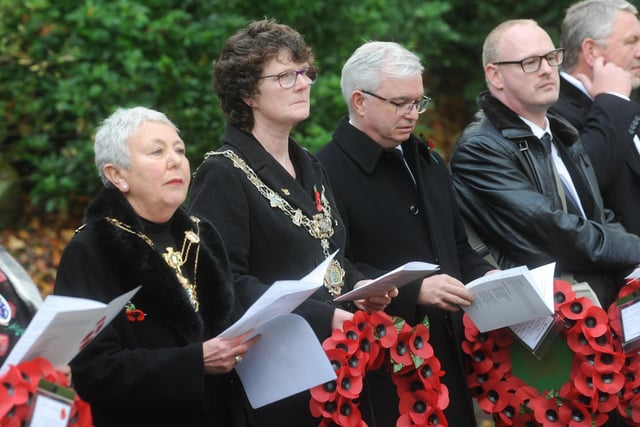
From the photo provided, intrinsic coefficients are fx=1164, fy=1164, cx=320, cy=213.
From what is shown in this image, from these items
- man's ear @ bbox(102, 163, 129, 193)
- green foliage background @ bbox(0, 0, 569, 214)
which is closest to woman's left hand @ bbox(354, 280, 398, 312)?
man's ear @ bbox(102, 163, 129, 193)

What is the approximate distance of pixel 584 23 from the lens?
6523 mm

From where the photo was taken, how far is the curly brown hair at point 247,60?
4.79 m

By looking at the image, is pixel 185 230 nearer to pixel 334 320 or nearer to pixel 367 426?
pixel 334 320

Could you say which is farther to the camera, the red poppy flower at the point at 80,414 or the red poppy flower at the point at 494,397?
the red poppy flower at the point at 494,397

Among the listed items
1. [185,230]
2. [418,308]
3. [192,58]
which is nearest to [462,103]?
[192,58]

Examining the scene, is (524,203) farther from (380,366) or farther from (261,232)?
(261,232)

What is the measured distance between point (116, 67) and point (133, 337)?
4.09 m

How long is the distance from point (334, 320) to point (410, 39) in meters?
4.90

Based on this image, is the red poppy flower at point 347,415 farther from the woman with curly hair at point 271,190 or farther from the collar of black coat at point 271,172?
the collar of black coat at point 271,172

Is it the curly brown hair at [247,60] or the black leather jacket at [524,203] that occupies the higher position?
the curly brown hair at [247,60]

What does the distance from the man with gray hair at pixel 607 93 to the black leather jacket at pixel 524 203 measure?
307 mm

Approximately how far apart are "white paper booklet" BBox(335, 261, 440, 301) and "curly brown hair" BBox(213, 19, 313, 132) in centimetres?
89

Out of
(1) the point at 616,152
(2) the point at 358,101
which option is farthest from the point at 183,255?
(1) the point at 616,152

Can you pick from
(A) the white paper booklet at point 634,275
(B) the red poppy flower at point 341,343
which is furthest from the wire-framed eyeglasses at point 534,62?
(B) the red poppy flower at point 341,343
